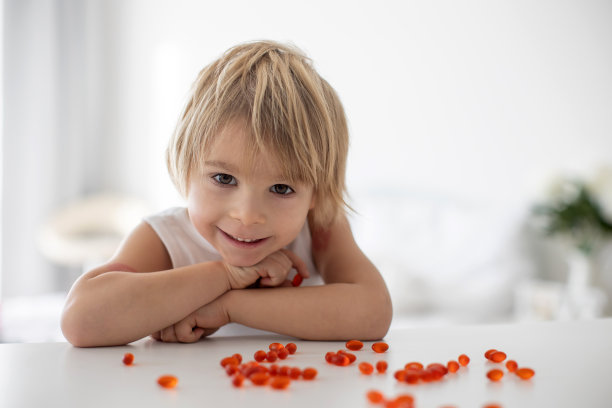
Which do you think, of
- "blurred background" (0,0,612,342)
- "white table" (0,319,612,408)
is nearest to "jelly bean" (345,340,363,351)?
"white table" (0,319,612,408)

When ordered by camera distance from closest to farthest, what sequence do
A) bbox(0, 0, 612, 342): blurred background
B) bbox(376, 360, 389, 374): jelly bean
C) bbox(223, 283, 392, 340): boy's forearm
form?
bbox(376, 360, 389, 374): jelly bean, bbox(223, 283, 392, 340): boy's forearm, bbox(0, 0, 612, 342): blurred background

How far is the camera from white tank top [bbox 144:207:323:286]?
1.03 meters

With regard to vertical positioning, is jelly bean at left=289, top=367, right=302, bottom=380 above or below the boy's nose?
below

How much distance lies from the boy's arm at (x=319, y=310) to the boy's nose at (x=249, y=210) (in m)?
0.11

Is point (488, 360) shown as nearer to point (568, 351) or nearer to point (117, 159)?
point (568, 351)

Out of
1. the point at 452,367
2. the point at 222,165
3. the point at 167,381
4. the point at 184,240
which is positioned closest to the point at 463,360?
the point at 452,367

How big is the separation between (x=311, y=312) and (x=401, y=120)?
308cm

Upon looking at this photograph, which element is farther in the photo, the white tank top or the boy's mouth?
the white tank top

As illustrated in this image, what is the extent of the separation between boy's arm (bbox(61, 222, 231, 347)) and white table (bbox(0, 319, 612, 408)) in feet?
0.08

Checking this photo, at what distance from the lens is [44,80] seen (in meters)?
3.84

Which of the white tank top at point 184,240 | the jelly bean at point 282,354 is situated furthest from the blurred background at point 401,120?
the jelly bean at point 282,354

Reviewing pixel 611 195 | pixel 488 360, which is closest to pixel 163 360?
pixel 488 360

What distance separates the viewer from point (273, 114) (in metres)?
0.81

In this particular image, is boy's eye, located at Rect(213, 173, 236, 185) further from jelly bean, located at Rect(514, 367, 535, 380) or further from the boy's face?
jelly bean, located at Rect(514, 367, 535, 380)
